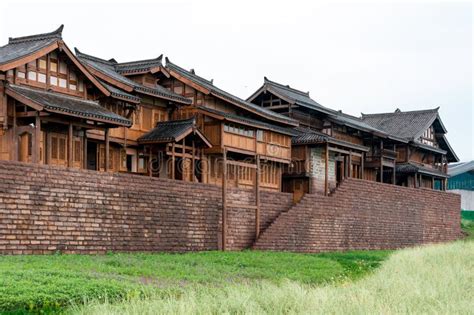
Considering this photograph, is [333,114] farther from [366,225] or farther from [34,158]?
[34,158]

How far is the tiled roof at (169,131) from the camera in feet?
86.8

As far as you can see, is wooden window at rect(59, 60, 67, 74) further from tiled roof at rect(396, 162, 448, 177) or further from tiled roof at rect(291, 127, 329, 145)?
tiled roof at rect(396, 162, 448, 177)

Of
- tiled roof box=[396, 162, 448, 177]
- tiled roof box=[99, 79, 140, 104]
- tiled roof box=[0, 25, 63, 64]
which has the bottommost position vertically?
tiled roof box=[396, 162, 448, 177]

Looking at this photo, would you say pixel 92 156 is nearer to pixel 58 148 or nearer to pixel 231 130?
pixel 58 148

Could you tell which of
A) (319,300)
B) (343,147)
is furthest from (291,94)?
(319,300)

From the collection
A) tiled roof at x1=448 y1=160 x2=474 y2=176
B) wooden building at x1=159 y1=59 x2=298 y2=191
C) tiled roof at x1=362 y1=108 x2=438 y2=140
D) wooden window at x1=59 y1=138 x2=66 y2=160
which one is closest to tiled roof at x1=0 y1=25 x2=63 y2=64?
wooden window at x1=59 y1=138 x2=66 y2=160

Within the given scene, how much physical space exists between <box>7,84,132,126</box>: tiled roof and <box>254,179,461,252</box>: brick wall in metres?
6.98

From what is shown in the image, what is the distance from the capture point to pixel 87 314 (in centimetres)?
1143

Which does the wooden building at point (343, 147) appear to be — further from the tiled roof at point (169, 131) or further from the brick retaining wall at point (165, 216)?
the tiled roof at point (169, 131)

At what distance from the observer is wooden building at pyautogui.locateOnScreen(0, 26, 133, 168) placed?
21.3m

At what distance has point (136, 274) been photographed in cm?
Result: 1606

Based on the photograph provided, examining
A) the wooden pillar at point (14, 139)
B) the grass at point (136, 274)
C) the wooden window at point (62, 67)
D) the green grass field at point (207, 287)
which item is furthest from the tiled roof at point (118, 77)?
the green grass field at point (207, 287)

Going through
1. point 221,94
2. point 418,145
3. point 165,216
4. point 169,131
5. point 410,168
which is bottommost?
point 165,216

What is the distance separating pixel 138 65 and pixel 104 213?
29.8 feet
